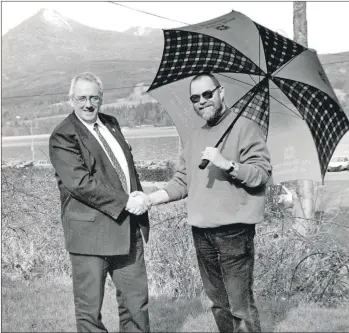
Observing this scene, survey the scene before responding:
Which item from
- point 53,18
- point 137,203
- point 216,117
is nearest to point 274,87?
point 216,117

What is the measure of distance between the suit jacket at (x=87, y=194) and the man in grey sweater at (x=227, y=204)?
0.41 m

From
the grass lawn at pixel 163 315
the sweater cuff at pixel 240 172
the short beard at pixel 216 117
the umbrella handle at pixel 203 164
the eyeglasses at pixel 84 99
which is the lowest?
the grass lawn at pixel 163 315

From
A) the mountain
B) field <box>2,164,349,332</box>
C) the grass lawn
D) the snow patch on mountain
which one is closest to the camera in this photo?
the grass lawn

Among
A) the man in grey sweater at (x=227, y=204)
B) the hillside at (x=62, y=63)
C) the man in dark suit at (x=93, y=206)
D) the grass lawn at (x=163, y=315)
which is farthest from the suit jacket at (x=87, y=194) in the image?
the hillside at (x=62, y=63)

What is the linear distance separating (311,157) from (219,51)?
33.9 inches

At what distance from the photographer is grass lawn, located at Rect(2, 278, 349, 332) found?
379 cm

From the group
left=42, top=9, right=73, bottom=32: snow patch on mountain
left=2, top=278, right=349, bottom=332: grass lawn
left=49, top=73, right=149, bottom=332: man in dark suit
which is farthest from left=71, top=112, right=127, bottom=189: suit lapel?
left=42, top=9, right=73, bottom=32: snow patch on mountain

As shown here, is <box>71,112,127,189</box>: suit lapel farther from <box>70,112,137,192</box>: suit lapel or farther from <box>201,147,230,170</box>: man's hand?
<box>201,147,230,170</box>: man's hand

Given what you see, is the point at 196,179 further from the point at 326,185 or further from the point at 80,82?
the point at 326,185

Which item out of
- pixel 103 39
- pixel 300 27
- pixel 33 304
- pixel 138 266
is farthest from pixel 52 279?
pixel 103 39

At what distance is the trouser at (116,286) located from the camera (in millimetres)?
2750

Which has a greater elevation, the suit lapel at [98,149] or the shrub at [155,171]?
the suit lapel at [98,149]

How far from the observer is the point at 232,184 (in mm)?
2711

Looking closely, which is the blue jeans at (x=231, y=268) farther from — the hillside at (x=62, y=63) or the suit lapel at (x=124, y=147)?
the hillside at (x=62, y=63)
